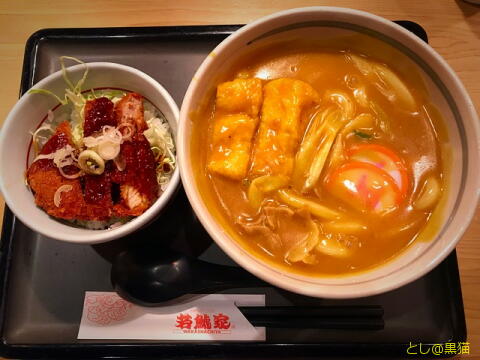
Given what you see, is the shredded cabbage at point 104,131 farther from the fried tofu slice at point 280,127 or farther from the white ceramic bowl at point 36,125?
the fried tofu slice at point 280,127

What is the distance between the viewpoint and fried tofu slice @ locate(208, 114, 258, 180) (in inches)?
55.1

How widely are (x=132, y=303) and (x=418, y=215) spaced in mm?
1184

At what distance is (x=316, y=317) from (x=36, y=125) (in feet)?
4.76

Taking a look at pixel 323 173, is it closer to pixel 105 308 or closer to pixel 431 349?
pixel 431 349

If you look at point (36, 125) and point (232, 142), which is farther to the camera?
point (36, 125)

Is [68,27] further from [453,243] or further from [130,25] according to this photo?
[453,243]

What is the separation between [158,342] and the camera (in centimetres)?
148

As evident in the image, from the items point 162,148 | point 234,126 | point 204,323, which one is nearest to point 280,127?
point 234,126

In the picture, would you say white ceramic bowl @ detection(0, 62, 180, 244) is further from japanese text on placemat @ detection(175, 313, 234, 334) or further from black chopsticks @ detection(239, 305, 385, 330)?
black chopsticks @ detection(239, 305, 385, 330)

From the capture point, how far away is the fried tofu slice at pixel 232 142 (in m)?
1.40

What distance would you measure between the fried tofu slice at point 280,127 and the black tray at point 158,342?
45cm

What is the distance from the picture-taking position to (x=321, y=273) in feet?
4.26

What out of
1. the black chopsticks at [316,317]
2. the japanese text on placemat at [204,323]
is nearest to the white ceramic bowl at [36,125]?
the japanese text on placemat at [204,323]

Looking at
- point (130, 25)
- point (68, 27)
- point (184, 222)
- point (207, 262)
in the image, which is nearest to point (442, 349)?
point (207, 262)
